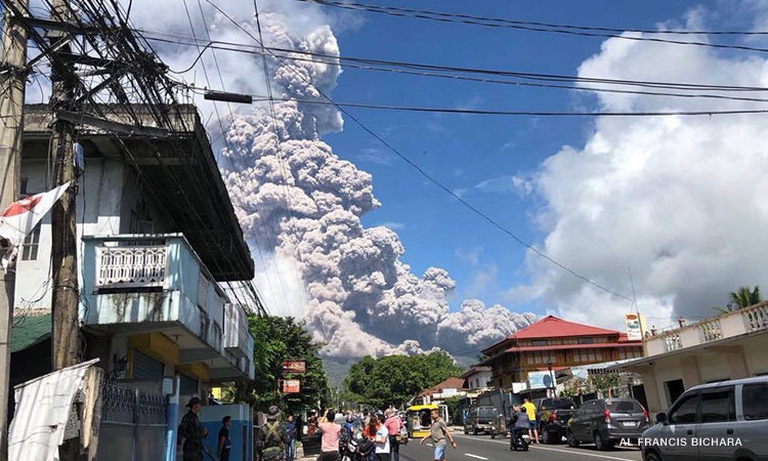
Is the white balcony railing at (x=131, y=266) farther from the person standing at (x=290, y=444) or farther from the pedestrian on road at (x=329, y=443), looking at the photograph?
the person standing at (x=290, y=444)

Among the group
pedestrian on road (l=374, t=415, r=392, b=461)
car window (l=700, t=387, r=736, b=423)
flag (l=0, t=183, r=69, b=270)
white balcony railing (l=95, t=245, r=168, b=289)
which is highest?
white balcony railing (l=95, t=245, r=168, b=289)

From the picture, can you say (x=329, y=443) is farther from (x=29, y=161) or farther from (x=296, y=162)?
(x=296, y=162)

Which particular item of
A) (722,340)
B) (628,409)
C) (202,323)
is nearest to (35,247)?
(202,323)

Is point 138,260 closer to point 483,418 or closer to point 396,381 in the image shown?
point 483,418

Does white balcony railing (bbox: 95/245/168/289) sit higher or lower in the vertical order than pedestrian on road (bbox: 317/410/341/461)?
higher

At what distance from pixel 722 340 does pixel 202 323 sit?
17132 mm

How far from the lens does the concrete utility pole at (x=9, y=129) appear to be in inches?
263

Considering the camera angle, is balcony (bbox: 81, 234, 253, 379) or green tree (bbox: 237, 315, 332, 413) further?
green tree (bbox: 237, 315, 332, 413)

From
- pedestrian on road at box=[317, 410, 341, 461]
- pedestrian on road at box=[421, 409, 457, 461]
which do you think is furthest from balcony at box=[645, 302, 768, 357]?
pedestrian on road at box=[317, 410, 341, 461]

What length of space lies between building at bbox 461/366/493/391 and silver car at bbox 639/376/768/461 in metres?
63.2

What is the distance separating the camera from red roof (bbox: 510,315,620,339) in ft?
202

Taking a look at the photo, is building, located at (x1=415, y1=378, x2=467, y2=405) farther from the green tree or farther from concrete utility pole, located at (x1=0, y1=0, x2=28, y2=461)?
concrete utility pole, located at (x1=0, y1=0, x2=28, y2=461)

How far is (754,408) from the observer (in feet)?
29.9

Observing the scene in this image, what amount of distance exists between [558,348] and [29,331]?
2258 inches
